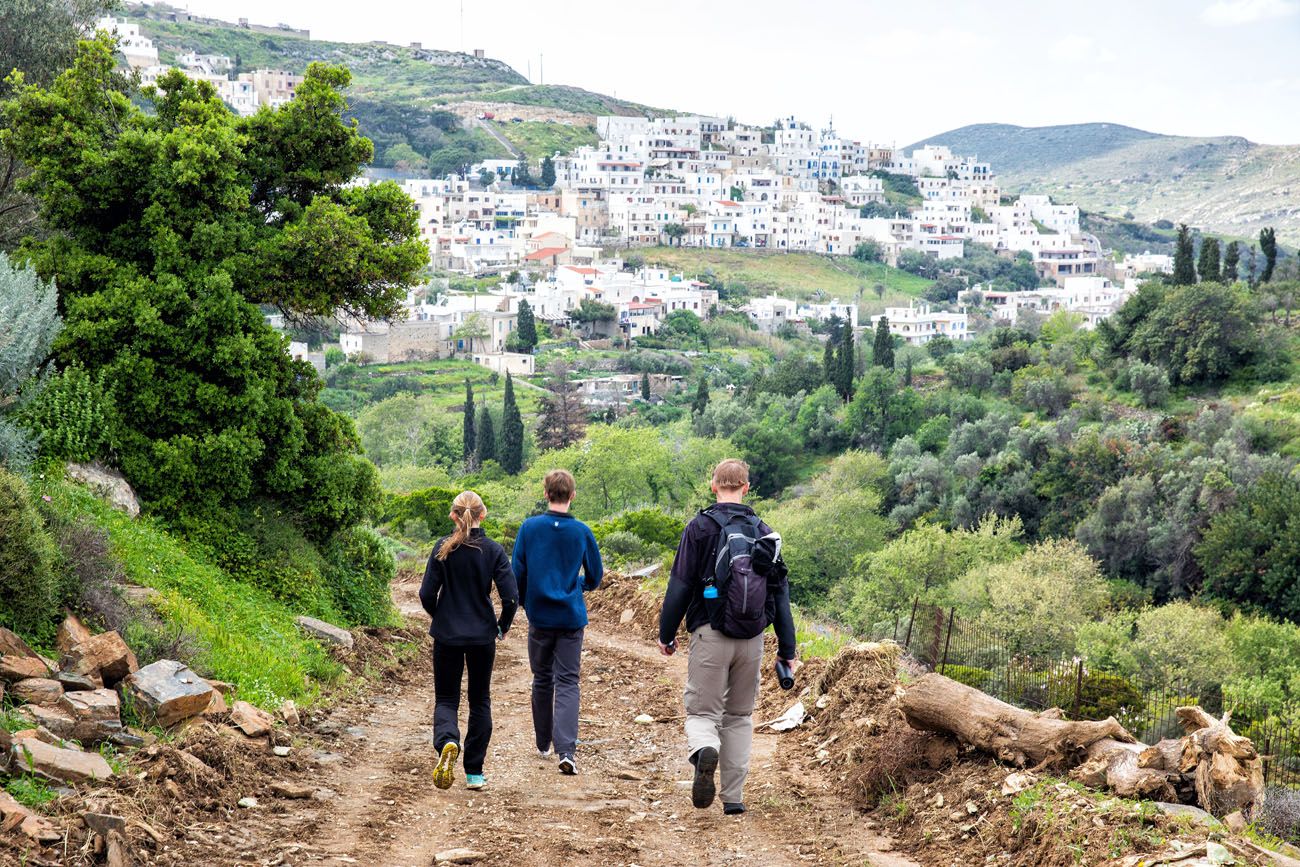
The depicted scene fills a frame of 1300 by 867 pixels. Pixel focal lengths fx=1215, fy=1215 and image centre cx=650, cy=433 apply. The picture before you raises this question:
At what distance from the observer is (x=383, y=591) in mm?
10812

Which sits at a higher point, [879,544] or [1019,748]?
[1019,748]

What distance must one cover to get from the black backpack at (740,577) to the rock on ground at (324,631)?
4125mm

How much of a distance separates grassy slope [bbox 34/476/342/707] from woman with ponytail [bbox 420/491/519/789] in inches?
46.2

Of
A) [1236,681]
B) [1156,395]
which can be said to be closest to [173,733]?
[1236,681]

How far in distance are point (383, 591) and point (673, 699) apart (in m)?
3.66

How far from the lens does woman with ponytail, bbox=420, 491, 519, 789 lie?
5.69m

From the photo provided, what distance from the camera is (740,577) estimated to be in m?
5.18

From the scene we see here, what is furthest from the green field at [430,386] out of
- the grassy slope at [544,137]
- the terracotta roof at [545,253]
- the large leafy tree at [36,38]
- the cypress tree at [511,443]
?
the grassy slope at [544,137]

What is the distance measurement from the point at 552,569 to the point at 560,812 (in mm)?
1181

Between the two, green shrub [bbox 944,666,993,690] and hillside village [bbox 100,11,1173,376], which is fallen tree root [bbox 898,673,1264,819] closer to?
green shrub [bbox 944,666,993,690]

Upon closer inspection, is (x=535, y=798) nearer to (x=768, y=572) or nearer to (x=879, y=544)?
(x=768, y=572)

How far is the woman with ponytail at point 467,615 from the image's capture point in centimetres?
569

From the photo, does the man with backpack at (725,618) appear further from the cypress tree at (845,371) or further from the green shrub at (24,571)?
the cypress tree at (845,371)

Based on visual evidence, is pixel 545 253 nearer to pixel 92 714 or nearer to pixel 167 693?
pixel 167 693
